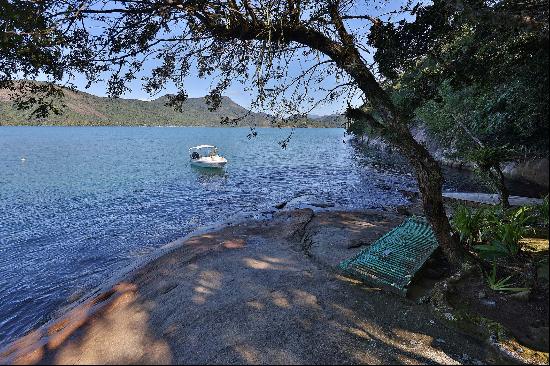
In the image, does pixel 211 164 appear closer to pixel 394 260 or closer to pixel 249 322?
pixel 394 260

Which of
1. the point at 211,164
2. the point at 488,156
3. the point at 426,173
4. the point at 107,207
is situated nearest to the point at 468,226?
the point at 488,156

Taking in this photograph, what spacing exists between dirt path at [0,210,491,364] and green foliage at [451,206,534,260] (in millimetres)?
3544

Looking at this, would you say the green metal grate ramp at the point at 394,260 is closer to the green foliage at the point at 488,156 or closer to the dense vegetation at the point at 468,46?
the dense vegetation at the point at 468,46

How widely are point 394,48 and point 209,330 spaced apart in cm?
812


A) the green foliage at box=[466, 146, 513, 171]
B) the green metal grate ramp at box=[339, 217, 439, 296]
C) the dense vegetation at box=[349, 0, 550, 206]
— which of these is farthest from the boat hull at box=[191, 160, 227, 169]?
the dense vegetation at box=[349, 0, 550, 206]

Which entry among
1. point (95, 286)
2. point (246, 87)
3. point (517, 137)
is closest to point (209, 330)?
point (246, 87)

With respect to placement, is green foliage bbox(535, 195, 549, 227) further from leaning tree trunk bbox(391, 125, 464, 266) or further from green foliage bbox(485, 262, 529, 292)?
leaning tree trunk bbox(391, 125, 464, 266)

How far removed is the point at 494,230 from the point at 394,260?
12.9 feet

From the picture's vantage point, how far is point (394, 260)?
369 inches

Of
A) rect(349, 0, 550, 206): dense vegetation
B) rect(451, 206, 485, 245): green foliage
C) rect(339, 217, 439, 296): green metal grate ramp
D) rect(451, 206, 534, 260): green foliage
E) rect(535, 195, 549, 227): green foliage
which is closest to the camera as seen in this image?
rect(349, 0, 550, 206): dense vegetation

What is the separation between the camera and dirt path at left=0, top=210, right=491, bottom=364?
19.6ft

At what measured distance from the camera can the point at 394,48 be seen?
808cm

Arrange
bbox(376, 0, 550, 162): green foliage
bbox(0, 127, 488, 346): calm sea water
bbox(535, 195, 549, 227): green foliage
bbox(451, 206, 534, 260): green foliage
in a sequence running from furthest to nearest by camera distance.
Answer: bbox(0, 127, 488, 346): calm sea water < bbox(535, 195, 549, 227): green foliage < bbox(451, 206, 534, 260): green foliage < bbox(376, 0, 550, 162): green foliage

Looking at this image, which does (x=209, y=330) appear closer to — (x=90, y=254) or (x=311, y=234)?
(x=311, y=234)
